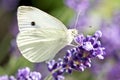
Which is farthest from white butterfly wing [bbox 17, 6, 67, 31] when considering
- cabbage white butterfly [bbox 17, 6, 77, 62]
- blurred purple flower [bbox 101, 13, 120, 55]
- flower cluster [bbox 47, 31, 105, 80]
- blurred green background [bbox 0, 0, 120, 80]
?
blurred purple flower [bbox 101, 13, 120, 55]

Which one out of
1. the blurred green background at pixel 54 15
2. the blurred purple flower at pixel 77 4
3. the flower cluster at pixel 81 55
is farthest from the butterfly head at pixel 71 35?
the blurred purple flower at pixel 77 4

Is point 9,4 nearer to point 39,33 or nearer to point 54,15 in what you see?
point 54,15

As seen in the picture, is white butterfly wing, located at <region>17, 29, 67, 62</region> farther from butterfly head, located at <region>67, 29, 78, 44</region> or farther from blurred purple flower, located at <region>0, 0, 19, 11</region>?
blurred purple flower, located at <region>0, 0, 19, 11</region>

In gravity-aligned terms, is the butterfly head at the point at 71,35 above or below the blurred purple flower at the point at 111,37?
above

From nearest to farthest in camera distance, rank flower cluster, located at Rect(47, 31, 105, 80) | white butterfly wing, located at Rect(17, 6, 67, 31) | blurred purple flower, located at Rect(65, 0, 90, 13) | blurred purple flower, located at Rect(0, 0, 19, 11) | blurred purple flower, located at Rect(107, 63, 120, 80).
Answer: flower cluster, located at Rect(47, 31, 105, 80) < white butterfly wing, located at Rect(17, 6, 67, 31) < blurred purple flower, located at Rect(107, 63, 120, 80) < blurred purple flower, located at Rect(65, 0, 90, 13) < blurred purple flower, located at Rect(0, 0, 19, 11)

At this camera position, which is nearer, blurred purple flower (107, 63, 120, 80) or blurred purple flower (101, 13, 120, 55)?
blurred purple flower (107, 63, 120, 80)

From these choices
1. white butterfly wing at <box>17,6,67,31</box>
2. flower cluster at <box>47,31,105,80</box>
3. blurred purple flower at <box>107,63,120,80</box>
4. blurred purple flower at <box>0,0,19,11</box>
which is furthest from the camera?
blurred purple flower at <box>0,0,19,11</box>

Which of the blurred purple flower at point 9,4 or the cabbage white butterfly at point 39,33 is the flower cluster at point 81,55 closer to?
the cabbage white butterfly at point 39,33
